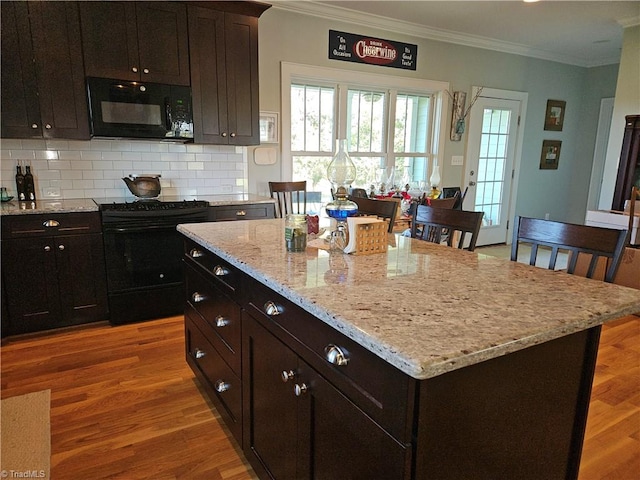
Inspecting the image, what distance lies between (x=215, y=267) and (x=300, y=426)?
79cm

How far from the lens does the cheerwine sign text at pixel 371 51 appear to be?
13.9ft

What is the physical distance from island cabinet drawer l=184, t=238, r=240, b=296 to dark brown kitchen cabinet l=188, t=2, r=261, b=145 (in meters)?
1.62

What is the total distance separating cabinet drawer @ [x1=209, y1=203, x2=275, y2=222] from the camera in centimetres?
329

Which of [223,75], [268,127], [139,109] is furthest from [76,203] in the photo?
[268,127]

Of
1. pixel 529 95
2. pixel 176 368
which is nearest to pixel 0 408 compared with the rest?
pixel 176 368

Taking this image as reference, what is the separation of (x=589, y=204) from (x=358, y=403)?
271 inches

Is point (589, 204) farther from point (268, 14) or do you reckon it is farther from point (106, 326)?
point (106, 326)

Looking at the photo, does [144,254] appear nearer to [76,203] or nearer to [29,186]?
[76,203]

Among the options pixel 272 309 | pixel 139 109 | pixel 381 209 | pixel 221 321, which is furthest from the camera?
pixel 139 109

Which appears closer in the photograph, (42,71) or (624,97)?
(42,71)

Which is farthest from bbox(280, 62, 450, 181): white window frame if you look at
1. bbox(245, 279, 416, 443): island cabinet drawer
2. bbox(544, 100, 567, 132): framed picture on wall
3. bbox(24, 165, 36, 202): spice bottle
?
bbox(245, 279, 416, 443): island cabinet drawer

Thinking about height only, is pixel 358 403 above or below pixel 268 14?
below

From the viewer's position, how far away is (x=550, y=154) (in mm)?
6121

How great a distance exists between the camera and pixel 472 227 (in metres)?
1.81
